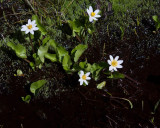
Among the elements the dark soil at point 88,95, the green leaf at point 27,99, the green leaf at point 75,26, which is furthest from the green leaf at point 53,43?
the green leaf at point 27,99

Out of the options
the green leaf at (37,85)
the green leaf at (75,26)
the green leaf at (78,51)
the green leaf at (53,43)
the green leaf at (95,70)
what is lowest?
the green leaf at (37,85)

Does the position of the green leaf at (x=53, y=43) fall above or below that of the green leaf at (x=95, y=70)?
above

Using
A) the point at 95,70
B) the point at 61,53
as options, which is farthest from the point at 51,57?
the point at 95,70

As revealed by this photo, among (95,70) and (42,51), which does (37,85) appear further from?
(95,70)

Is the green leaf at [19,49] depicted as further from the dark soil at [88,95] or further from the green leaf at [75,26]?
the green leaf at [75,26]

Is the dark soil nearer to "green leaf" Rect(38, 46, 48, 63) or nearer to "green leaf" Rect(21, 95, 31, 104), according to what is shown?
"green leaf" Rect(21, 95, 31, 104)

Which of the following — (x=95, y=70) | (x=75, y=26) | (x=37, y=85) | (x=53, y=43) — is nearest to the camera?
(x=37, y=85)

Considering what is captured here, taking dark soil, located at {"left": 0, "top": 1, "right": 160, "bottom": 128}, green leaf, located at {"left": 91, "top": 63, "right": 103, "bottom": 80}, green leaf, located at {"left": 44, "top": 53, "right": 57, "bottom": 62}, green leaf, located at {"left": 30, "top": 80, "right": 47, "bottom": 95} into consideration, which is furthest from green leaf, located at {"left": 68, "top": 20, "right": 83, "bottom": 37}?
green leaf, located at {"left": 30, "top": 80, "right": 47, "bottom": 95}
